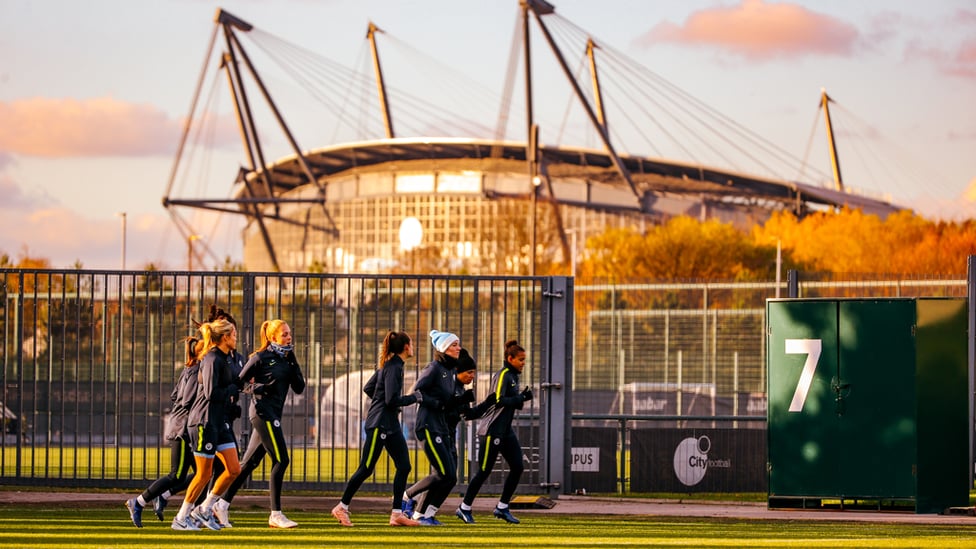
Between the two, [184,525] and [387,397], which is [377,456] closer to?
[387,397]

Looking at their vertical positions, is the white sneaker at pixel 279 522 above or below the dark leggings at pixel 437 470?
below

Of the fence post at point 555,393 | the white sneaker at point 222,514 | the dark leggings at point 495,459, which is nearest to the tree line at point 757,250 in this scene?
the fence post at point 555,393

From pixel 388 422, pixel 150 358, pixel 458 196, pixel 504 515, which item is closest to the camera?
pixel 388 422

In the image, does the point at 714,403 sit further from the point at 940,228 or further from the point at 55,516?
the point at 940,228

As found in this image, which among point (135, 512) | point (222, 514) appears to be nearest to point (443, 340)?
point (222, 514)

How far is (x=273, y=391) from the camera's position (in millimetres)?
12977

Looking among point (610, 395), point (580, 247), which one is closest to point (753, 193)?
point (580, 247)

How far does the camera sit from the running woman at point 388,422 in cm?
1327

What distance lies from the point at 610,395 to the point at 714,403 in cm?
318

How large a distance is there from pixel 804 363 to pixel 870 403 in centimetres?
77

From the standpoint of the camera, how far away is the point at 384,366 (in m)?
13.3

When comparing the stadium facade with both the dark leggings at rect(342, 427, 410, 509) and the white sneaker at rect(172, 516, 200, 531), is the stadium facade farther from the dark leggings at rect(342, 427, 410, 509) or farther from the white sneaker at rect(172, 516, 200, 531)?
the white sneaker at rect(172, 516, 200, 531)

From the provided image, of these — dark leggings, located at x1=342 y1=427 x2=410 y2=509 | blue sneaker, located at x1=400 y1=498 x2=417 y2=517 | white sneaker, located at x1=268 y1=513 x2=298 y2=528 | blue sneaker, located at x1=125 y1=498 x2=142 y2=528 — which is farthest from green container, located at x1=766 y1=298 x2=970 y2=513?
blue sneaker, located at x1=125 y1=498 x2=142 y2=528

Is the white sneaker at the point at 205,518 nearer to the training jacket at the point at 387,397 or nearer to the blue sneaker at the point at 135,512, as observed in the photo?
the blue sneaker at the point at 135,512
